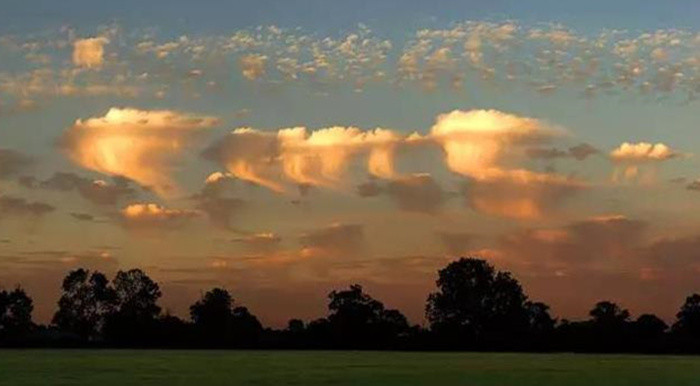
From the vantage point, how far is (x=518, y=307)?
369ft

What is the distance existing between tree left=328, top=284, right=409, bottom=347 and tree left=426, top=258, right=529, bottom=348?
14.2 feet

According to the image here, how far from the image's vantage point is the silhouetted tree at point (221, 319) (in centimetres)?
10531

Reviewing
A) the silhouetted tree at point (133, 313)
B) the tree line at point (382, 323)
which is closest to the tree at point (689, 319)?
the tree line at point (382, 323)

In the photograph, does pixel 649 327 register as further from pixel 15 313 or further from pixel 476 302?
pixel 15 313

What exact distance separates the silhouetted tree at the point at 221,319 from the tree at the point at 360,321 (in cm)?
764

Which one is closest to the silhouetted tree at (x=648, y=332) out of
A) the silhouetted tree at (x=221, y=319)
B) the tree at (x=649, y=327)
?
the tree at (x=649, y=327)

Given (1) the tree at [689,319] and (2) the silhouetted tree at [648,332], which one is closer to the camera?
(2) the silhouetted tree at [648,332]

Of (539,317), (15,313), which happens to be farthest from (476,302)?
(15,313)

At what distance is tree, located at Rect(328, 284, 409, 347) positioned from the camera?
10175 centimetres

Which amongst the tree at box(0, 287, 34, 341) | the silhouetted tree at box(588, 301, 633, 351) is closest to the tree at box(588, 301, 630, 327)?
the silhouetted tree at box(588, 301, 633, 351)

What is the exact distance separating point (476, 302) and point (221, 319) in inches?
993

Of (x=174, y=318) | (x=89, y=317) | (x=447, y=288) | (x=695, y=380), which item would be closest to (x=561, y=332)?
(x=447, y=288)

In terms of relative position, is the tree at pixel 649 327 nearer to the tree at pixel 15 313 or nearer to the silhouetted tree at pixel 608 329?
the silhouetted tree at pixel 608 329

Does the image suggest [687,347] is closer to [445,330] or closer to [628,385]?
[445,330]
